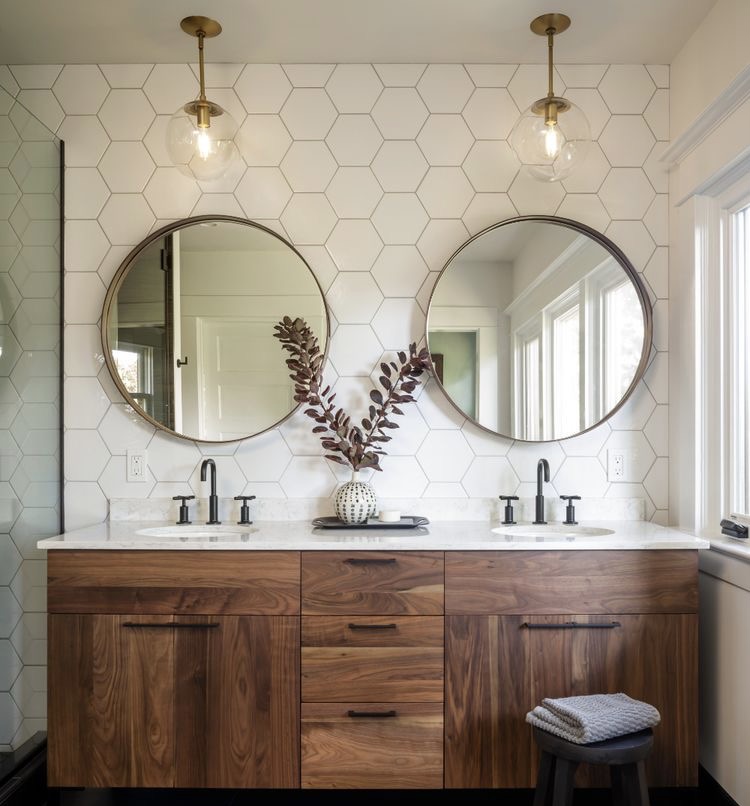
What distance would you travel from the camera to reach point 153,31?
7.61ft

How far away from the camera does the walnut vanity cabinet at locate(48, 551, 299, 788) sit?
6.57 ft

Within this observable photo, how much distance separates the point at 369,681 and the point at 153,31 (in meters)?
2.23

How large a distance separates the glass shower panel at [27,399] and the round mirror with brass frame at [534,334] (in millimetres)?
1367

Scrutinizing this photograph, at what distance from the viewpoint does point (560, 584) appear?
2004mm

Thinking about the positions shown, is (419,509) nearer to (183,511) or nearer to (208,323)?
(183,511)

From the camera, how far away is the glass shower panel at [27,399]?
86.2 inches

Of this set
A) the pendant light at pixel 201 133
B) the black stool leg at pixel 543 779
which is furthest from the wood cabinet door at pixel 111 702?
Answer: the pendant light at pixel 201 133

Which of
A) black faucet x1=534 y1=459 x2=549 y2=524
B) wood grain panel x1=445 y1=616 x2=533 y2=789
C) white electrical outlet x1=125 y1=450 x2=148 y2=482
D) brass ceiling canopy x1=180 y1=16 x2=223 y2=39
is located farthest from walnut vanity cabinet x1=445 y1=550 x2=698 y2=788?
brass ceiling canopy x1=180 y1=16 x2=223 y2=39

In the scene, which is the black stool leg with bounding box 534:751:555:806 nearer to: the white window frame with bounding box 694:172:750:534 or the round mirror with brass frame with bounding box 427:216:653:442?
the white window frame with bounding box 694:172:750:534

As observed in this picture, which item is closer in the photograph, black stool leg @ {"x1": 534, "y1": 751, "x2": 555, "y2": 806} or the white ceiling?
black stool leg @ {"x1": 534, "y1": 751, "x2": 555, "y2": 806}

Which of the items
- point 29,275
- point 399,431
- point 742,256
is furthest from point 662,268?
point 29,275

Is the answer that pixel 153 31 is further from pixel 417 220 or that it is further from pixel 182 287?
pixel 417 220

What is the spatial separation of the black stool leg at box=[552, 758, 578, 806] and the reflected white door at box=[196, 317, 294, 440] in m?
1.40

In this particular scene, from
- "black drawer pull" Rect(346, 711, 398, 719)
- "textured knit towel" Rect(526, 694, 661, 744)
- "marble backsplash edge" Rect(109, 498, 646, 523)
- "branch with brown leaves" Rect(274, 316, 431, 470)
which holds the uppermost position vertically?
"branch with brown leaves" Rect(274, 316, 431, 470)
